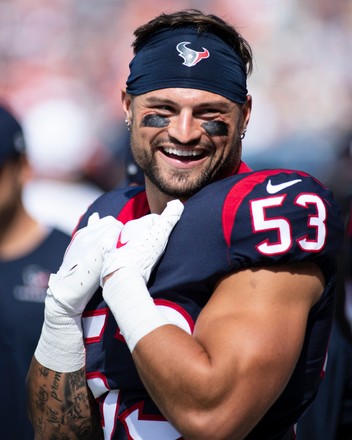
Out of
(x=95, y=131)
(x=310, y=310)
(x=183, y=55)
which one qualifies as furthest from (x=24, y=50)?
(x=310, y=310)

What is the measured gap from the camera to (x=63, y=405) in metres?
2.47

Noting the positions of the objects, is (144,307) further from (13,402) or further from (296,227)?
(13,402)

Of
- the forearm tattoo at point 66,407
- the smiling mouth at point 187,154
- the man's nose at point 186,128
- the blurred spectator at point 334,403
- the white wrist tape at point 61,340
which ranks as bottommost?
the blurred spectator at point 334,403

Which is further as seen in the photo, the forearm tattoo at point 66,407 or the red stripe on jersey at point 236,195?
the forearm tattoo at point 66,407

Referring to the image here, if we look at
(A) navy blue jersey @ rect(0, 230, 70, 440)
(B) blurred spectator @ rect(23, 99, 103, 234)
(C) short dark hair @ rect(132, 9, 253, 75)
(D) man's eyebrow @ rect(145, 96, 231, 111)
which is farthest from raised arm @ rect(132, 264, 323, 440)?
(B) blurred spectator @ rect(23, 99, 103, 234)

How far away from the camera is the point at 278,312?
203 centimetres

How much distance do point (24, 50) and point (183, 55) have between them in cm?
585

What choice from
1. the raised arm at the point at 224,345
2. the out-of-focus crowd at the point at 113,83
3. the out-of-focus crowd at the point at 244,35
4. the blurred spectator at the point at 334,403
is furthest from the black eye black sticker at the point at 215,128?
the out-of-focus crowd at the point at 244,35

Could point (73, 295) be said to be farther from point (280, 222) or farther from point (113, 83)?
point (113, 83)

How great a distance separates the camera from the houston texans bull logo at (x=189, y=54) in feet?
8.05

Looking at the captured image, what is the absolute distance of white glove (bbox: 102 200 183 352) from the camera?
2062mm

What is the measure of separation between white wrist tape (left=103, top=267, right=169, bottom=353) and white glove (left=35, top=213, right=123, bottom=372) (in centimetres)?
13

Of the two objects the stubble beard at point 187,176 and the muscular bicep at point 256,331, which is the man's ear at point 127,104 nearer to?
the stubble beard at point 187,176

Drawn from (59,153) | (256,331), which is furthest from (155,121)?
(59,153)
